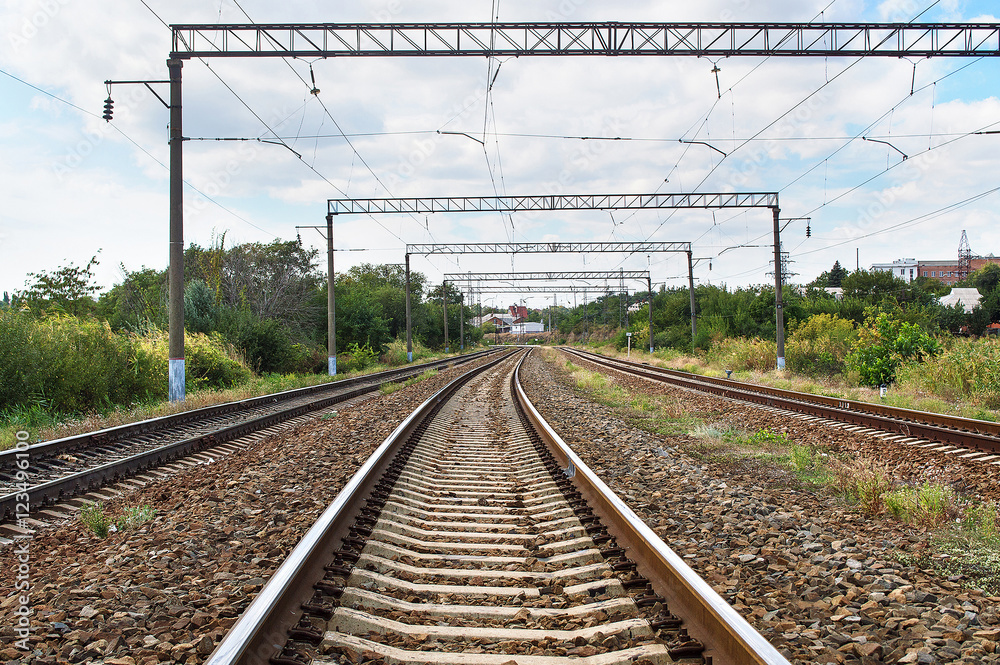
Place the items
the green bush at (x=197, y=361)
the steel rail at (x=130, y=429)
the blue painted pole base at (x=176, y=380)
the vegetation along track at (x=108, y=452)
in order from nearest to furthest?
the vegetation along track at (x=108, y=452) → the steel rail at (x=130, y=429) → the blue painted pole base at (x=176, y=380) → the green bush at (x=197, y=361)

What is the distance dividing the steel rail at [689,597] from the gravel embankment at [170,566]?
2.24 m

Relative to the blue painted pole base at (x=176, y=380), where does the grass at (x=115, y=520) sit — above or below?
below

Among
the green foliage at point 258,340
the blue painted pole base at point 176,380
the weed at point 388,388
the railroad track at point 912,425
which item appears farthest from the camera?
the green foliage at point 258,340

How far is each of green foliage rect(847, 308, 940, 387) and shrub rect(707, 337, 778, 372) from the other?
9.30m

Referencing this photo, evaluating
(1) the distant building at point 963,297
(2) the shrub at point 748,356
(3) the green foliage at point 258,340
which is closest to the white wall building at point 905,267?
(1) the distant building at point 963,297

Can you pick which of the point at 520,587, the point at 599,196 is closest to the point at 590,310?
the point at 599,196

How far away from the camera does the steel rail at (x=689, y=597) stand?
8.24ft

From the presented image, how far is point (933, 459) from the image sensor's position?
26.2ft

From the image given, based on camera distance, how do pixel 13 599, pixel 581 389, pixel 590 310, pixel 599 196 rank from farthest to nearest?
pixel 590 310 < pixel 599 196 < pixel 581 389 < pixel 13 599

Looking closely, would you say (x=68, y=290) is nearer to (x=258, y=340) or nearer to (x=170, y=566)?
(x=258, y=340)

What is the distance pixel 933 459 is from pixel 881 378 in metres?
10.8

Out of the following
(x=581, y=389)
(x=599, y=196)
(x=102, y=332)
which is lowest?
(x=581, y=389)

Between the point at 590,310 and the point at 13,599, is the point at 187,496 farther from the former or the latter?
the point at 590,310

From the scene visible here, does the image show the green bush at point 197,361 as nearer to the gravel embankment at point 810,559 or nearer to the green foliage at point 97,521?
the green foliage at point 97,521
